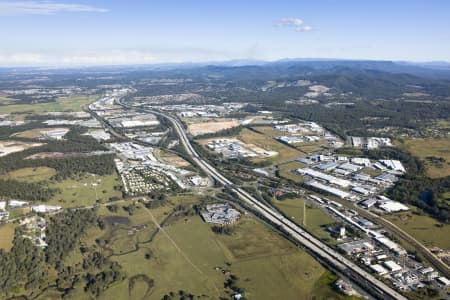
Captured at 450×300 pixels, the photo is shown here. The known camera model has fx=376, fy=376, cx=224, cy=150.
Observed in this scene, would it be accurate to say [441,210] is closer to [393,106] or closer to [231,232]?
[231,232]

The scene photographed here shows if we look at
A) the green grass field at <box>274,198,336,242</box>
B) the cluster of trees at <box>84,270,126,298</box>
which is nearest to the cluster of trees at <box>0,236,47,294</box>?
the cluster of trees at <box>84,270,126,298</box>

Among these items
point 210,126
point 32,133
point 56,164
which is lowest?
point 210,126

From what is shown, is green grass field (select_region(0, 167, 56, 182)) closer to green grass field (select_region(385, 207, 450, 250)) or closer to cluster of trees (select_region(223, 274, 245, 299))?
cluster of trees (select_region(223, 274, 245, 299))

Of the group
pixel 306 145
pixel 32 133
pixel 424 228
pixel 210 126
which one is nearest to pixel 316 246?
pixel 424 228

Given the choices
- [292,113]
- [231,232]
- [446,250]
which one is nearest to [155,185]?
[231,232]

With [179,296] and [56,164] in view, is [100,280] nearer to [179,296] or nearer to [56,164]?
[179,296]

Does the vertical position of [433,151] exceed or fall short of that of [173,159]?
it falls short
